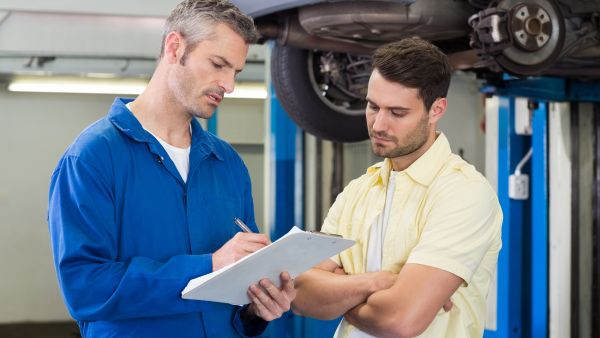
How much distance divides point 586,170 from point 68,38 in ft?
11.3

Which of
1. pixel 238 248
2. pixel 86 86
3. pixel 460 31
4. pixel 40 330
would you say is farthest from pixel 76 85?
pixel 238 248

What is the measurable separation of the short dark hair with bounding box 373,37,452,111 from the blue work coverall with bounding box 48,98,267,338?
397mm

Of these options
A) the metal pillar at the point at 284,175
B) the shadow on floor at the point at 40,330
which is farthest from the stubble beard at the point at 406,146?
the shadow on floor at the point at 40,330

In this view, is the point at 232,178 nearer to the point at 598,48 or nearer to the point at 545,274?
the point at 598,48

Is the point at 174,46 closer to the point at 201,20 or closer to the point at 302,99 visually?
the point at 201,20

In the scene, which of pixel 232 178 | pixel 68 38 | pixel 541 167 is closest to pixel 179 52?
pixel 232 178

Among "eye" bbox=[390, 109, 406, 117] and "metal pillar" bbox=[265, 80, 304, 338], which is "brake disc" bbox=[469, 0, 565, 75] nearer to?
"eye" bbox=[390, 109, 406, 117]

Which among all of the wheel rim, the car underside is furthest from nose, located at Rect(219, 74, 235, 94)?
the wheel rim

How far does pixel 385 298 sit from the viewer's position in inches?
56.1

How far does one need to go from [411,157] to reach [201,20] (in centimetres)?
53

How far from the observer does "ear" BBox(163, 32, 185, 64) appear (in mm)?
1392

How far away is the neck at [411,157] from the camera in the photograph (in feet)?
5.20

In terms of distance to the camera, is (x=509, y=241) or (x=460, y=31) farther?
(x=509, y=241)

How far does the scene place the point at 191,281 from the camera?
125 cm
